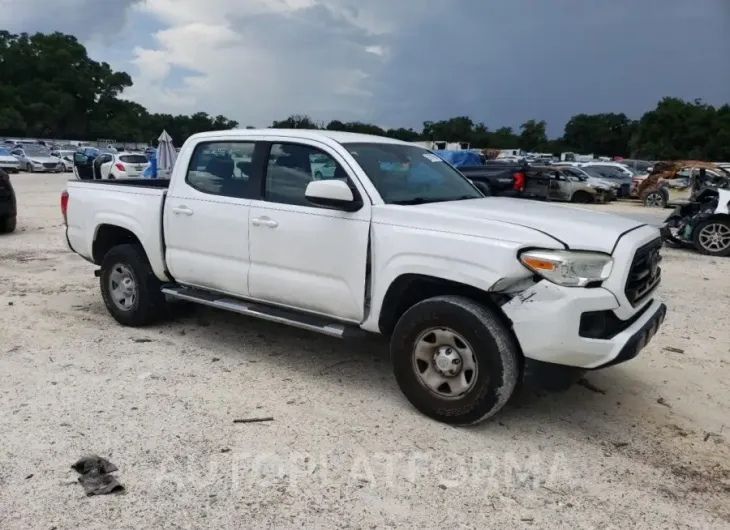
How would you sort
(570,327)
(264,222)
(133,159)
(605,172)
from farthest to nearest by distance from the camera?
(605,172) < (133,159) < (264,222) < (570,327)

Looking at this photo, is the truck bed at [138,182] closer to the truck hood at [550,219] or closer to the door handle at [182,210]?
the door handle at [182,210]

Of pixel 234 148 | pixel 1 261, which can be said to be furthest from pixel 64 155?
pixel 234 148

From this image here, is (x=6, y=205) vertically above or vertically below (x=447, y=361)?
above

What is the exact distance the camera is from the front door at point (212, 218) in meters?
4.89

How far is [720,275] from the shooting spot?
9328 millimetres

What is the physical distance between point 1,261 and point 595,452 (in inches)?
338

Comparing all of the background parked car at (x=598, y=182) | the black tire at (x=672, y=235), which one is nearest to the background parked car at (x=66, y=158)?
the background parked car at (x=598, y=182)

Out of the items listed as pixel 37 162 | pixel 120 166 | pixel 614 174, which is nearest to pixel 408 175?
pixel 120 166

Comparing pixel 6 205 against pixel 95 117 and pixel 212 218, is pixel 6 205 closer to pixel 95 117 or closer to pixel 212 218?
pixel 212 218

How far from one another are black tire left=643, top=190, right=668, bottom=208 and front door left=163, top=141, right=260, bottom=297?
19.8 metres

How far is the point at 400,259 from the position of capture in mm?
3992

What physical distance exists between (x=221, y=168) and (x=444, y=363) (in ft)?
8.26

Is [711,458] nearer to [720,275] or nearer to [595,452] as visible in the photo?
[595,452]

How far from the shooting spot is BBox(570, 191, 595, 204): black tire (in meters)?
23.5
